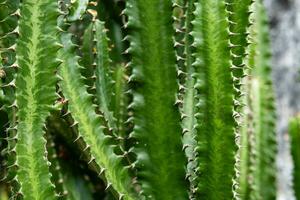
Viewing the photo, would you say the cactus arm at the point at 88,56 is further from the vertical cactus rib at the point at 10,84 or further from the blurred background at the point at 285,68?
the blurred background at the point at 285,68

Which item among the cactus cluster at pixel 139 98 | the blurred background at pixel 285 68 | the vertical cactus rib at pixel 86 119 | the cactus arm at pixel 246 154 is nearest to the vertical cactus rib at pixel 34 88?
the cactus cluster at pixel 139 98

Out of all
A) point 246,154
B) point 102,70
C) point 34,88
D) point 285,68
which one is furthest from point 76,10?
point 285,68

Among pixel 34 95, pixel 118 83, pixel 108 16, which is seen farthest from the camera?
pixel 108 16

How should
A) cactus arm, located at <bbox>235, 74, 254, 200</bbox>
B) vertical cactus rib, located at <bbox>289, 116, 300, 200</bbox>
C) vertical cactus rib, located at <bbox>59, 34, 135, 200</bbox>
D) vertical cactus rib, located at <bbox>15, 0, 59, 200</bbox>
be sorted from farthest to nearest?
vertical cactus rib, located at <bbox>289, 116, 300, 200</bbox> < cactus arm, located at <bbox>235, 74, 254, 200</bbox> < vertical cactus rib, located at <bbox>59, 34, 135, 200</bbox> < vertical cactus rib, located at <bbox>15, 0, 59, 200</bbox>

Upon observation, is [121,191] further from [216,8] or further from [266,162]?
[266,162]

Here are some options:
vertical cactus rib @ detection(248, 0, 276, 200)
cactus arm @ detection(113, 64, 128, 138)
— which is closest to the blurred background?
vertical cactus rib @ detection(248, 0, 276, 200)

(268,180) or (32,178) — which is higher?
(32,178)

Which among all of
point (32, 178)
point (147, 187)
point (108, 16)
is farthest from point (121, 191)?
point (108, 16)

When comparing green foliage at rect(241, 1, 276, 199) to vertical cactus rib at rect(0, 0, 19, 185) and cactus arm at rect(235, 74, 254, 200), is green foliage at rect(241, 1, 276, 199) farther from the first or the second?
vertical cactus rib at rect(0, 0, 19, 185)
